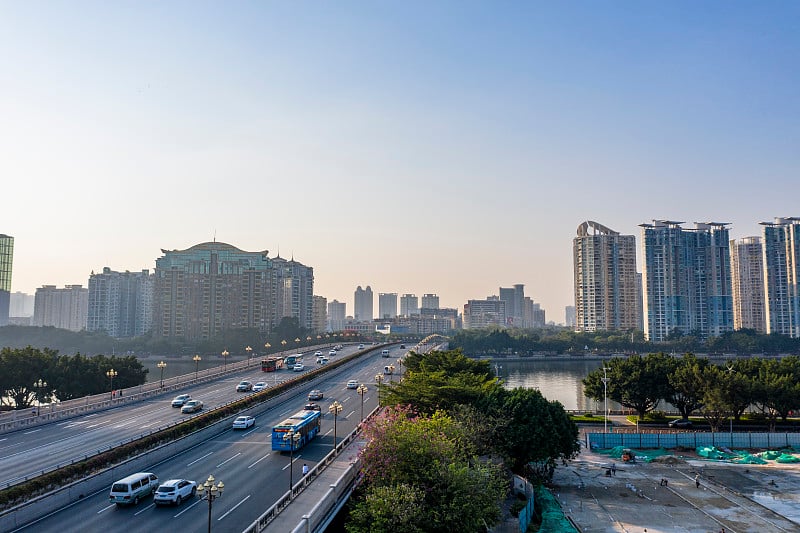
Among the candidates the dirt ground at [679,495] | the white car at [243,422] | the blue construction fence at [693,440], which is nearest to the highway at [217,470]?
the white car at [243,422]

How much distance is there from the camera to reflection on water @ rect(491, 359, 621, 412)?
297 ft

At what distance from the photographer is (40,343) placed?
162 metres

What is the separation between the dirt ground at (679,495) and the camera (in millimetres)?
34844

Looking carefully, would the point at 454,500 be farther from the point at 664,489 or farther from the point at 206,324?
the point at 206,324

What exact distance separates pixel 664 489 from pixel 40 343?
175m

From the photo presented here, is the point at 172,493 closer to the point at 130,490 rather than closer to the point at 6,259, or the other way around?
the point at 130,490

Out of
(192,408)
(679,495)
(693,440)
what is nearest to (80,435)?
(192,408)

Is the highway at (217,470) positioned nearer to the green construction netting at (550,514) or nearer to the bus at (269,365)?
the green construction netting at (550,514)

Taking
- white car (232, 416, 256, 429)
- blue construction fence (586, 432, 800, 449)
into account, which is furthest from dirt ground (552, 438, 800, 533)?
white car (232, 416, 256, 429)

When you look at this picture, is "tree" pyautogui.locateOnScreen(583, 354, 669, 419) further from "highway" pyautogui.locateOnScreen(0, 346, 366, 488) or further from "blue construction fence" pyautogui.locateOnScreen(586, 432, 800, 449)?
"highway" pyautogui.locateOnScreen(0, 346, 366, 488)

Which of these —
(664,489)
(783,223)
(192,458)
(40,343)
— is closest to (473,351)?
(783,223)

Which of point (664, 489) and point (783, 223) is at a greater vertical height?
point (783, 223)

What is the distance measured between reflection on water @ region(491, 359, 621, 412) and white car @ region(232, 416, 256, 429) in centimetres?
4163

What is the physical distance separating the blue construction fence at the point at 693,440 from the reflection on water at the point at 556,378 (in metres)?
22.7
